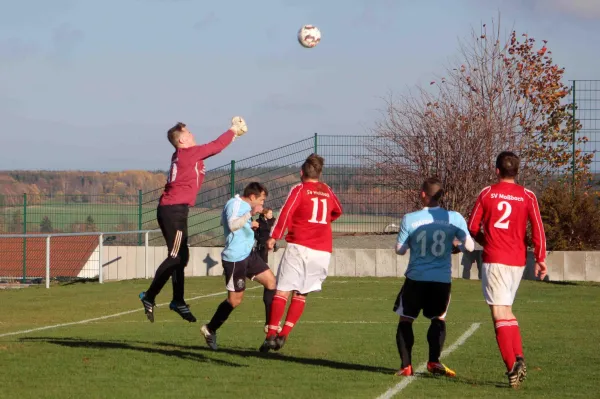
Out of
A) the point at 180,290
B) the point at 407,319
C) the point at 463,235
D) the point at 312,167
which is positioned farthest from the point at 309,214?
the point at 180,290

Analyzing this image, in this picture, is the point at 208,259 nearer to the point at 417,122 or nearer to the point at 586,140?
the point at 417,122

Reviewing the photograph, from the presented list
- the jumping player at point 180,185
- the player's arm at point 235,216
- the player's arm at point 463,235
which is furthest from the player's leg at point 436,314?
the jumping player at point 180,185

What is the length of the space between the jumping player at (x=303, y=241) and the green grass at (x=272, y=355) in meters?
0.49

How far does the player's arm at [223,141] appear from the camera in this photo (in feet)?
35.5

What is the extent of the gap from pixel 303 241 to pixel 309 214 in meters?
0.27

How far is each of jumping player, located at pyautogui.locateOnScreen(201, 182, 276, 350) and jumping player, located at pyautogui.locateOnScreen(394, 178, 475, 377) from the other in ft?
6.73

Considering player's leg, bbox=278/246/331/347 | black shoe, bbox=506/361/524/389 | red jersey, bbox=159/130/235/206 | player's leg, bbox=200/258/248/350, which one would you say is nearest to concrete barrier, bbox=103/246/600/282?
player's leg, bbox=200/258/248/350

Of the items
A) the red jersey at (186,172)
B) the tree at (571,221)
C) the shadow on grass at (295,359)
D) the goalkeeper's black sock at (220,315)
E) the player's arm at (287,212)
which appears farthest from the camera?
the tree at (571,221)

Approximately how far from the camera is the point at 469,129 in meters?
29.7

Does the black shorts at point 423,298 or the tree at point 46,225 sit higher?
the tree at point 46,225

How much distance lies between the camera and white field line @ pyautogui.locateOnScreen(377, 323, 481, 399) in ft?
28.3

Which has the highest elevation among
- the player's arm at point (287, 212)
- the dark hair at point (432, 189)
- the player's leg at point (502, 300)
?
the dark hair at point (432, 189)

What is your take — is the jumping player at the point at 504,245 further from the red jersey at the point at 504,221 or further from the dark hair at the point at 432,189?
the dark hair at the point at 432,189

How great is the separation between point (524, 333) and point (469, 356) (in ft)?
9.20
